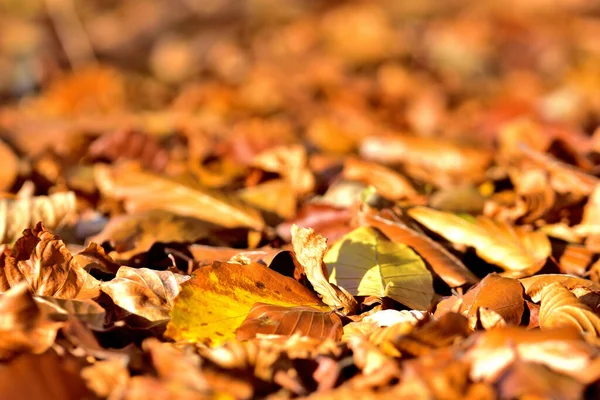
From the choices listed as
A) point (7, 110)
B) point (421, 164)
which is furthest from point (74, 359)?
point (7, 110)

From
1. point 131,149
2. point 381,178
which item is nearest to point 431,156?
point 381,178

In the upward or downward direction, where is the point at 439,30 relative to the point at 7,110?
downward

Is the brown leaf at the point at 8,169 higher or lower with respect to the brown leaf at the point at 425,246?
higher

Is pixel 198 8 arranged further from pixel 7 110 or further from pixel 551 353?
pixel 551 353

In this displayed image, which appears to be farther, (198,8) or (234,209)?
(198,8)

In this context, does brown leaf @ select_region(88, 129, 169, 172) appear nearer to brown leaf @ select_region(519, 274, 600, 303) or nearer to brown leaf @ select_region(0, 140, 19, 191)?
brown leaf @ select_region(0, 140, 19, 191)

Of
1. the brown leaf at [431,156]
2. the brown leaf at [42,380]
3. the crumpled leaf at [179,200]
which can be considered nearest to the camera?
the brown leaf at [42,380]

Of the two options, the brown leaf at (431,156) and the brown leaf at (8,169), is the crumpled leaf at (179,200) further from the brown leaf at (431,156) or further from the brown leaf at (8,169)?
the brown leaf at (431,156)

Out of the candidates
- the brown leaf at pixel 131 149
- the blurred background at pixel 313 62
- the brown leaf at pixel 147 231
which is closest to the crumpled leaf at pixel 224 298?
the brown leaf at pixel 147 231
